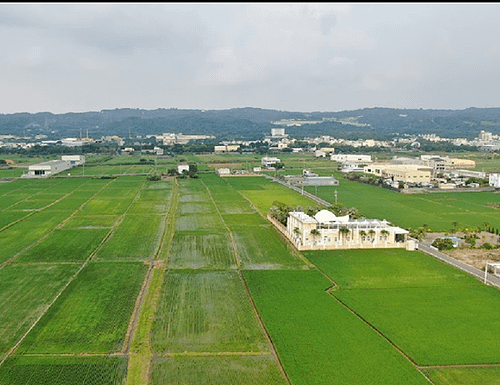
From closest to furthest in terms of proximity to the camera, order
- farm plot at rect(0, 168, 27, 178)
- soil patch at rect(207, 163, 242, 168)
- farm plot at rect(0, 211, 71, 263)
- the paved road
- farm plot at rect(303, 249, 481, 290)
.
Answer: farm plot at rect(303, 249, 481, 290) < the paved road < farm plot at rect(0, 211, 71, 263) < farm plot at rect(0, 168, 27, 178) < soil patch at rect(207, 163, 242, 168)

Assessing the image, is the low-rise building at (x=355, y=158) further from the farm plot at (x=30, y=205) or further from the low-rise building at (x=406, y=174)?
the farm plot at (x=30, y=205)

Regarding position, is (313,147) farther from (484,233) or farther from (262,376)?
(262,376)

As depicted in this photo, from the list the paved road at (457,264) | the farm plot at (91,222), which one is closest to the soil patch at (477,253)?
the paved road at (457,264)

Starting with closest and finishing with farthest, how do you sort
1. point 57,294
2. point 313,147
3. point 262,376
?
1. point 262,376
2. point 57,294
3. point 313,147

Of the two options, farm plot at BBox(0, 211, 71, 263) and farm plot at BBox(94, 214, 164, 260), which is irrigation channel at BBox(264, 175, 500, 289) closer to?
farm plot at BBox(94, 214, 164, 260)

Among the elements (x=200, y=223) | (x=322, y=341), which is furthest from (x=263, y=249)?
(x=322, y=341)

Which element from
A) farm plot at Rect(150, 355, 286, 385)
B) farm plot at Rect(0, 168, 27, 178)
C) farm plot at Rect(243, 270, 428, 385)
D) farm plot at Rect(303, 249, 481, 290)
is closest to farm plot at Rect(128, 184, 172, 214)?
farm plot at Rect(303, 249, 481, 290)

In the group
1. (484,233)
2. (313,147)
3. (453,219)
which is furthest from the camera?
(313,147)

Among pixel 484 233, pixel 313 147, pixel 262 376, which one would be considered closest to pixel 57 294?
pixel 262 376
